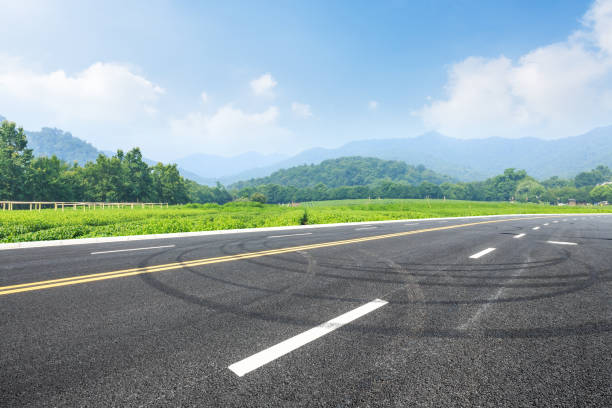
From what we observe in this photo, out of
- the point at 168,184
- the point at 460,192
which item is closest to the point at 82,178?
the point at 168,184

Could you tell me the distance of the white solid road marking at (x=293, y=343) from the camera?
250 cm

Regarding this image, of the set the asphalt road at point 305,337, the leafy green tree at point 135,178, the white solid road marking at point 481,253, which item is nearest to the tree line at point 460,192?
the leafy green tree at point 135,178

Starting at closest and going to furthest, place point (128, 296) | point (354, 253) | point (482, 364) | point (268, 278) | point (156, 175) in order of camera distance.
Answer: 1. point (482, 364)
2. point (128, 296)
3. point (268, 278)
4. point (354, 253)
5. point (156, 175)

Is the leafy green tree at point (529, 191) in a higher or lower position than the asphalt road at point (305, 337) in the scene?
higher

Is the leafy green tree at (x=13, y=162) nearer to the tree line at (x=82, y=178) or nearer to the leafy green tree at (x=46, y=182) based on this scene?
the tree line at (x=82, y=178)

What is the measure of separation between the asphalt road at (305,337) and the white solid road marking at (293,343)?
0.02 metres

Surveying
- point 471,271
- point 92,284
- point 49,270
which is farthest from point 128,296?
point 471,271

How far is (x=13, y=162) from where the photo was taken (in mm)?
51219

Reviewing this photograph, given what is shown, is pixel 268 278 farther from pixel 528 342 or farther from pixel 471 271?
pixel 471 271

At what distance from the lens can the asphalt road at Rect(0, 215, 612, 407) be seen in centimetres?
219

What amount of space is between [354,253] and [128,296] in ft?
18.8

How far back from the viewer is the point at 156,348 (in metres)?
Answer: 2.85

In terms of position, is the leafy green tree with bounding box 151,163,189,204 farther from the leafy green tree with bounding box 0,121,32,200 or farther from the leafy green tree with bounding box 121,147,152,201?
the leafy green tree with bounding box 0,121,32,200

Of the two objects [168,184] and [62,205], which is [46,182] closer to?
[168,184]
